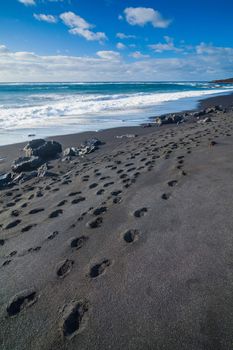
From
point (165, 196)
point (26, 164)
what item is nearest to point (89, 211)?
point (165, 196)

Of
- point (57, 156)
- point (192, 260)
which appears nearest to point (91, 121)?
point (57, 156)

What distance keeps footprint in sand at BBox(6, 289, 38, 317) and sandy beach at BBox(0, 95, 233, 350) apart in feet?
0.04

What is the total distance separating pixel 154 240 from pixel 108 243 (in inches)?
23.8

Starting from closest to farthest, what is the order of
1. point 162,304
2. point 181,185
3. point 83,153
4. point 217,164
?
1. point 162,304
2. point 181,185
3. point 217,164
4. point 83,153

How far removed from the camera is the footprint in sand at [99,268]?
3.13 meters

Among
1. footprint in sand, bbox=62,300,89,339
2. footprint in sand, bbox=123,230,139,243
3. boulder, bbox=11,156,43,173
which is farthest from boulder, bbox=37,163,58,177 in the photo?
footprint in sand, bbox=62,300,89,339

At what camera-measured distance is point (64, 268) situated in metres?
3.36

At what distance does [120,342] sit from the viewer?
7.52ft

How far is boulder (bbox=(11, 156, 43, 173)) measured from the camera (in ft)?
28.8

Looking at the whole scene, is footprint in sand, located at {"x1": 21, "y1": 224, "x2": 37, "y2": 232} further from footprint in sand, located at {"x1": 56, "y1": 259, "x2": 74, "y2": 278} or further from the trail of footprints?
footprint in sand, located at {"x1": 56, "y1": 259, "x2": 74, "y2": 278}

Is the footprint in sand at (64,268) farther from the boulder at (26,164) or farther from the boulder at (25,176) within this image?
the boulder at (26,164)

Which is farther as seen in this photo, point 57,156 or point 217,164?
point 57,156

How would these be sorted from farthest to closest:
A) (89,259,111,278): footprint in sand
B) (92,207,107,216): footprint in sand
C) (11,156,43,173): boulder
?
(11,156,43,173): boulder
(92,207,107,216): footprint in sand
(89,259,111,278): footprint in sand

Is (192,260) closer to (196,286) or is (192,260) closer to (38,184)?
(196,286)
